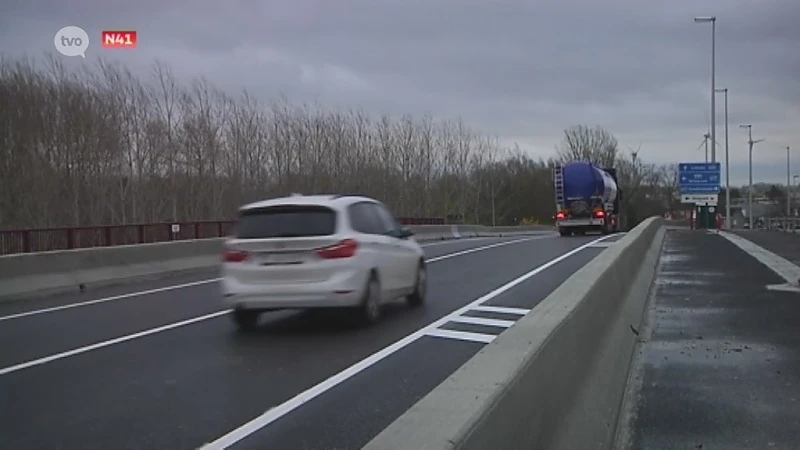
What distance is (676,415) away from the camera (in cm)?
786

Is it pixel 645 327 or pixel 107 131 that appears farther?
pixel 107 131

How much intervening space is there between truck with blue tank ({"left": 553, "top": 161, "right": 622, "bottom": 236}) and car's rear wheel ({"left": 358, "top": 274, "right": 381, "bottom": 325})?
3604 cm

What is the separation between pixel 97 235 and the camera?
21422 mm

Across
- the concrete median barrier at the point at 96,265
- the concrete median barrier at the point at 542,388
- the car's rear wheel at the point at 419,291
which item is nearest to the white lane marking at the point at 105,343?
the car's rear wheel at the point at 419,291

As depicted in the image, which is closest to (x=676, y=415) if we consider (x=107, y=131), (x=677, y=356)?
(x=677, y=356)

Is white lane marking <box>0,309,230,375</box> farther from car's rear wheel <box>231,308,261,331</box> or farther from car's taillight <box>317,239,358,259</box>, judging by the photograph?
car's taillight <box>317,239,358,259</box>

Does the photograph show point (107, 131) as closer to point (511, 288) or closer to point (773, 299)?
point (511, 288)

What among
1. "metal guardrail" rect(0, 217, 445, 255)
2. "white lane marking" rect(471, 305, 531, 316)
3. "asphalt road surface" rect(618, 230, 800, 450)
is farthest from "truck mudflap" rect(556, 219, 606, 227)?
"white lane marking" rect(471, 305, 531, 316)

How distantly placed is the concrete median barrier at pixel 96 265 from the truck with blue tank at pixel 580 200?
26.9 meters

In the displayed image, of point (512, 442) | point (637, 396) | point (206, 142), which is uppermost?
point (206, 142)

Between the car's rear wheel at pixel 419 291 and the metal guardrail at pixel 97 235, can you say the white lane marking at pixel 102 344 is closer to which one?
the car's rear wheel at pixel 419 291

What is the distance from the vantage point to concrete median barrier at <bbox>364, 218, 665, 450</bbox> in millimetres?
4051

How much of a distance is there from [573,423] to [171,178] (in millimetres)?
40914

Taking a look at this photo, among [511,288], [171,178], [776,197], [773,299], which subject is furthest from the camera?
[776,197]
